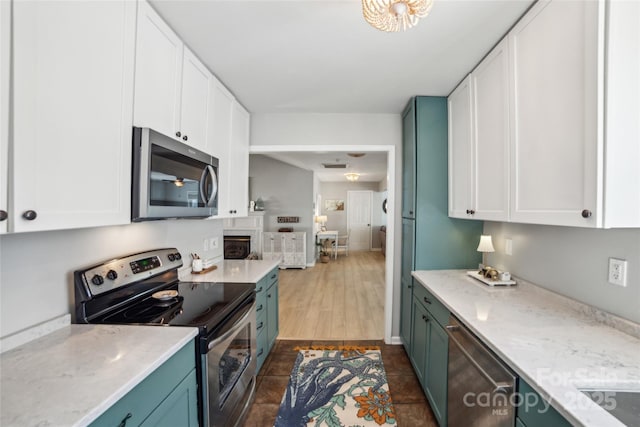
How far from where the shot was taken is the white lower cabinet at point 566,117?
0.96 metres

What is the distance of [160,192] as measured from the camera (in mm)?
1345

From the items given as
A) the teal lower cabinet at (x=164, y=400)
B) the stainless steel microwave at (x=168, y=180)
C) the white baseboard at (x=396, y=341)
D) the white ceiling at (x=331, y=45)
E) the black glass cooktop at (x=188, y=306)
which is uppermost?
the white ceiling at (x=331, y=45)

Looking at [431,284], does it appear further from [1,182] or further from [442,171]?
[1,182]

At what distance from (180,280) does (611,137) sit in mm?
2444

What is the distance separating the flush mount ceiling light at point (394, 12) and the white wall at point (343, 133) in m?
1.63

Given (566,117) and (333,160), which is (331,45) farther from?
(333,160)

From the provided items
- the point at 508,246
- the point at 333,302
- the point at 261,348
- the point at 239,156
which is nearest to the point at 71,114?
the point at 239,156

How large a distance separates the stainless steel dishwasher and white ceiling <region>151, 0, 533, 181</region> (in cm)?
161

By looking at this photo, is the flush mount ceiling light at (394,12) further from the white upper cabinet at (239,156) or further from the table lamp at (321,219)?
the table lamp at (321,219)

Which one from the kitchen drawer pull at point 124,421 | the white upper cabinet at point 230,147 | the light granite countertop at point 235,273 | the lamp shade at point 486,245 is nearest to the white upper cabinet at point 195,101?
the white upper cabinet at point 230,147

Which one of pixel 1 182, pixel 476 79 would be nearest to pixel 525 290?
pixel 476 79

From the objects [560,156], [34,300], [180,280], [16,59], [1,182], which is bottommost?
→ [180,280]

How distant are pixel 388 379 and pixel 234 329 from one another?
4.68 ft

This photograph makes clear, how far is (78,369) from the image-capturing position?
0.89 meters
